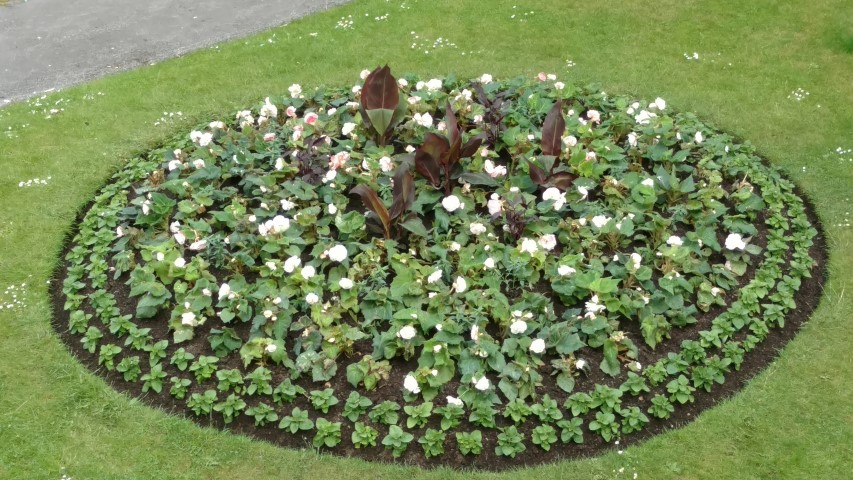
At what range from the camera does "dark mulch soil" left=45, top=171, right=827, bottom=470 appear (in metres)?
3.81

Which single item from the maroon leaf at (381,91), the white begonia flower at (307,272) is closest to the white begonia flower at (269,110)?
the maroon leaf at (381,91)

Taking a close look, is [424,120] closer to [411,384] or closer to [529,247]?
[529,247]

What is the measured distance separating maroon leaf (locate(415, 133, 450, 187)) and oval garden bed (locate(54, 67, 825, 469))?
0.05 ft

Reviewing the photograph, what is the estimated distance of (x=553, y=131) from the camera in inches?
208

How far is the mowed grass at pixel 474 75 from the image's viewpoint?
150 inches

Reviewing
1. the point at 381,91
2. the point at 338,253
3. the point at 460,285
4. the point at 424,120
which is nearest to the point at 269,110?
the point at 381,91

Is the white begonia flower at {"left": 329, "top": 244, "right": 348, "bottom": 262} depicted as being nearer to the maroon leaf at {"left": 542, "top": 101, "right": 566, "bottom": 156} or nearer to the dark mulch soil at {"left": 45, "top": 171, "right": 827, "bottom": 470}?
the dark mulch soil at {"left": 45, "top": 171, "right": 827, "bottom": 470}

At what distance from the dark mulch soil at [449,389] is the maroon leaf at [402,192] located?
920mm

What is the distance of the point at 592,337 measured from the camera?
4.30 metres

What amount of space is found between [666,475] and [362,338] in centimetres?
174

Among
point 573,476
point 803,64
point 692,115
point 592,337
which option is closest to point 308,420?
point 573,476

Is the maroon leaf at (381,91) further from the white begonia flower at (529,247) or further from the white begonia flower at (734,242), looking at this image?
the white begonia flower at (734,242)

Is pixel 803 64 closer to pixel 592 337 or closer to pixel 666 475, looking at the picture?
pixel 592 337

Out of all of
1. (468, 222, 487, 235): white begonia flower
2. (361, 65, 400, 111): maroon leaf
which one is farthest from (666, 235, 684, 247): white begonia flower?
(361, 65, 400, 111): maroon leaf
